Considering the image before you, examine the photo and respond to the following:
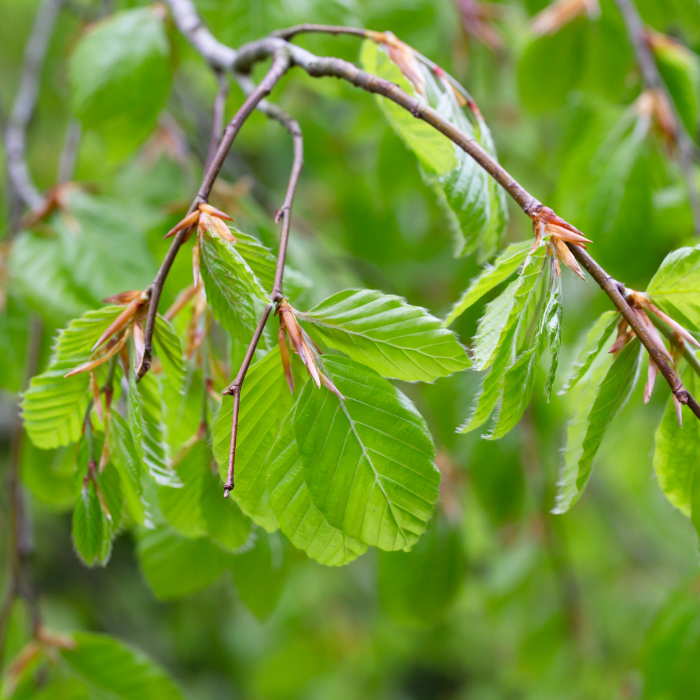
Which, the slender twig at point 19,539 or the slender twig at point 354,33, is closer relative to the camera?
the slender twig at point 354,33

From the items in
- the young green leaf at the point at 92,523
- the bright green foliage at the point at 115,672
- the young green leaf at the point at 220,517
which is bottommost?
the bright green foliage at the point at 115,672

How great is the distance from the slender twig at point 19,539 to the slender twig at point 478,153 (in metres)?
0.53

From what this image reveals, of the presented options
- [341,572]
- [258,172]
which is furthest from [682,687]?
[258,172]

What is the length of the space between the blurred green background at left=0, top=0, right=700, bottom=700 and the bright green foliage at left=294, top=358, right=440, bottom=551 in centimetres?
21

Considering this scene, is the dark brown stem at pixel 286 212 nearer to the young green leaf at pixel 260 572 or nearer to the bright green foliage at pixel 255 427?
the bright green foliage at pixel 255 427

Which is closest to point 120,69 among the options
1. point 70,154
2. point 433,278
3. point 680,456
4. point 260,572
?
point 70,154

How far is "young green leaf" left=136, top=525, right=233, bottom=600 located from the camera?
0.64 m

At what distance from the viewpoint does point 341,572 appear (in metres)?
2.37

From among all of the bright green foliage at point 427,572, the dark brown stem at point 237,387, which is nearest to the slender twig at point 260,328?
the dark brown stem at point 237,387

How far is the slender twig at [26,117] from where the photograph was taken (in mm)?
905

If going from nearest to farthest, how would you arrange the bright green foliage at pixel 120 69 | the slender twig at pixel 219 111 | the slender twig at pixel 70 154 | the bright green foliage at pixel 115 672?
the slender twig at pixel 219 111 → the bright green foliage at pixel 115 672 → the bright green foliage at pixel 120 69 → the slender twig at pixel 70 154

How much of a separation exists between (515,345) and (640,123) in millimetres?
621

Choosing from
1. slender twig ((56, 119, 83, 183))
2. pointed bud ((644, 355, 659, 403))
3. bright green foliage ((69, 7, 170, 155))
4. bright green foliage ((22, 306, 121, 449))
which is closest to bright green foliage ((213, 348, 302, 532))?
bright green foliage ((22, 306, 121, 449))

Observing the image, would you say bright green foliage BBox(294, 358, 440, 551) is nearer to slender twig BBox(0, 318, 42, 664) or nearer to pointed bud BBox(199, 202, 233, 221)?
pointed bud BBox(199, 202, 233, 221)
